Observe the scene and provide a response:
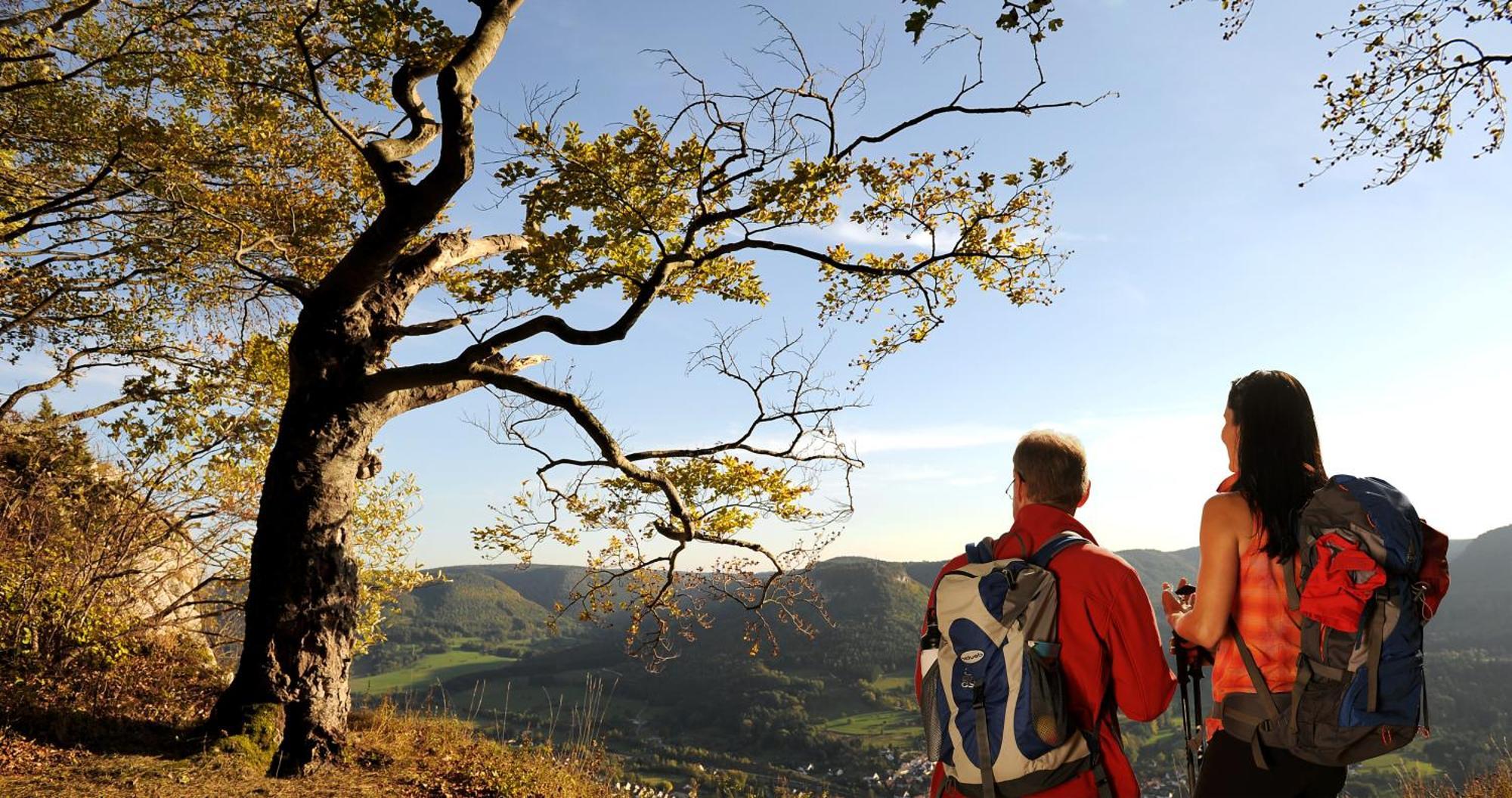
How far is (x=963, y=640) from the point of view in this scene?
2441mm

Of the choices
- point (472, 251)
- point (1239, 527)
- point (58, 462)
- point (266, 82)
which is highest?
point (266, 82)

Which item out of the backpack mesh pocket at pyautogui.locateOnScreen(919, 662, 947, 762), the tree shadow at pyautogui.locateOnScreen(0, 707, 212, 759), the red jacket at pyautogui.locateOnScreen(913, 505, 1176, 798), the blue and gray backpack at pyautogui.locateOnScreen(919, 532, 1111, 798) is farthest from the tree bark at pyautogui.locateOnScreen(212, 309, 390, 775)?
the red jacket at pyautogui.locateOnScreen(913, 505, 1176, 798)

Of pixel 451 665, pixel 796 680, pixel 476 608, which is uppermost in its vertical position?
pixel 476 608

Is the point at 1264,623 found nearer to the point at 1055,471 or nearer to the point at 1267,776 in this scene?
the point at 1267,776

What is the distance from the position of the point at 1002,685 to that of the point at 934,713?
0.26 meters

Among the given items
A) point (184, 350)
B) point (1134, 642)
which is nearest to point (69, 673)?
point (184, 350)

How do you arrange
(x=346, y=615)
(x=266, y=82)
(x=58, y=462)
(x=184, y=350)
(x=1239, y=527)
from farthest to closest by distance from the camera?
1. (x=184, y=350)
2. (x=58, y=462)
3. (x=266, y=82)
4. (x=346, y=615)
5. (x=1239, y=527)

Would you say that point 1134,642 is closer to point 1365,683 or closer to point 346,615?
point 1365,683

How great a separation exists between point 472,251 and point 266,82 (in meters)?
2.32

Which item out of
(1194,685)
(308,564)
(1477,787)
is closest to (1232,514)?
(1194,685)

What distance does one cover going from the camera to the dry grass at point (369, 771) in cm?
538

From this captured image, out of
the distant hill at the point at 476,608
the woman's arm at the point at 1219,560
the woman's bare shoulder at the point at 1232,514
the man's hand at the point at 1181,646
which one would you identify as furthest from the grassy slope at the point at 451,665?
the woman's bare shoulder at the point at 1232,514

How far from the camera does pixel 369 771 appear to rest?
6.79m

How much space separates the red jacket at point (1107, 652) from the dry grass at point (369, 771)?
5.58 metres
